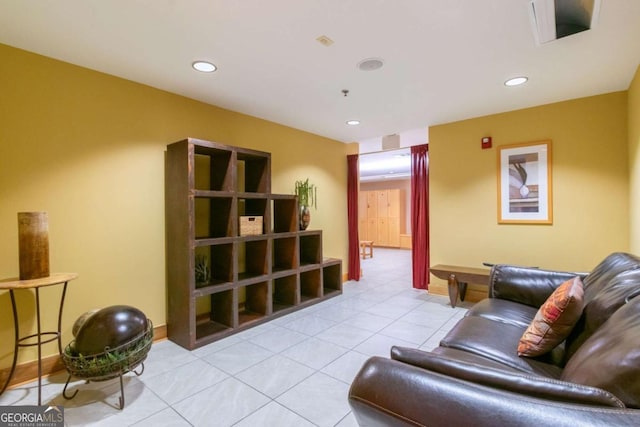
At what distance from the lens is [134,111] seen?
2.75 metres

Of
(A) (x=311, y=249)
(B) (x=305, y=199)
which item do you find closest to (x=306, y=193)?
(B) (x=305, y=199)

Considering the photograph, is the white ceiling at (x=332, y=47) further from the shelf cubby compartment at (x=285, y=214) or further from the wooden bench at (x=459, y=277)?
the wooden bench at (x=459, y=277)

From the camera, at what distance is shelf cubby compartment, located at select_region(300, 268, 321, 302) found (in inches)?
159

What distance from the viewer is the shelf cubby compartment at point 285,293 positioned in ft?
12.2

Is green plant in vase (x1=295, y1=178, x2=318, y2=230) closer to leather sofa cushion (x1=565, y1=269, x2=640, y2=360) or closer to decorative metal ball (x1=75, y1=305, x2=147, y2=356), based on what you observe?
decorative metal ball (x1=75, y1=305, x2=147, y2=356)

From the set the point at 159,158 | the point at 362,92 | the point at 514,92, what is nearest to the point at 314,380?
the point at 159,158

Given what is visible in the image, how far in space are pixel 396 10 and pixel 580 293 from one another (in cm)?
191

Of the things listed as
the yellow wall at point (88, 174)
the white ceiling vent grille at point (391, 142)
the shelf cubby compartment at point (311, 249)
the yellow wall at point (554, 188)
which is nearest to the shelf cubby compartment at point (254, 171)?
the yellow wall at point (88, 174)

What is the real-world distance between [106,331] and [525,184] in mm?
4341

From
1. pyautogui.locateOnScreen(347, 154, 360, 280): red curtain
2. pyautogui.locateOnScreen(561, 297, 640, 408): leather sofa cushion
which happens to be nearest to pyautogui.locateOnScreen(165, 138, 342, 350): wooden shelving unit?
pyautogui.locateOnScreen(347, 154, 360, 280): red curtain

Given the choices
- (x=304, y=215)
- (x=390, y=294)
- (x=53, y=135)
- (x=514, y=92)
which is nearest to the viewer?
(x=53, y=135)

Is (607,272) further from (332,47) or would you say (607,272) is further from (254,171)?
(254,171)

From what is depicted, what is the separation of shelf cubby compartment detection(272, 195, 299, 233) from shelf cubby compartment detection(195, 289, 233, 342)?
1128 millimetres

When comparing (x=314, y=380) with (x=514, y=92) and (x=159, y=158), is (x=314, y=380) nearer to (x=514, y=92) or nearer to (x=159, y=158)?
(x=159, y=158)
